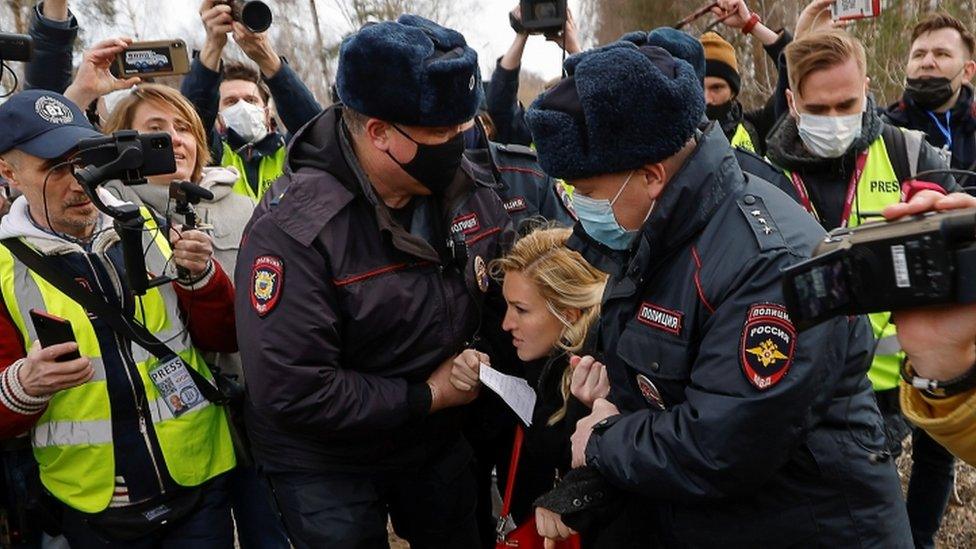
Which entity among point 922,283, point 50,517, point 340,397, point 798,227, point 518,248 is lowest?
point 50,517

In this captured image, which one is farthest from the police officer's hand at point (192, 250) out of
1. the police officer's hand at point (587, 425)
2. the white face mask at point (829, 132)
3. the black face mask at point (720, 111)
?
the black face mask at point (720, 111)

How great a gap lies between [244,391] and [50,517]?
0.68 m

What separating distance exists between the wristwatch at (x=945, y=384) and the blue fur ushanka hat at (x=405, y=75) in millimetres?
1385

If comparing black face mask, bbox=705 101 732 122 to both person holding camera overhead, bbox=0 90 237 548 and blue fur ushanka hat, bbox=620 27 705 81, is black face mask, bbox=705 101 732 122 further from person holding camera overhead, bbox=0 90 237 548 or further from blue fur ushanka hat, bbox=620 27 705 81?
person holding camera overhead, bbox=0 90 237 548

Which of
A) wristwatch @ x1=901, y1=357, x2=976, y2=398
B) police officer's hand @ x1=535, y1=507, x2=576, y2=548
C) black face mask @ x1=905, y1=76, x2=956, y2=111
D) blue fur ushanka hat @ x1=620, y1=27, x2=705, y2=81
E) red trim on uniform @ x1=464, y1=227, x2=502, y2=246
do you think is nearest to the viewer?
wristwatch @ x1=901, y1=357, x2=976, y2=398

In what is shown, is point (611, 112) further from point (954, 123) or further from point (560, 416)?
point (954, 123)

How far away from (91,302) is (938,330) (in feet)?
7.05

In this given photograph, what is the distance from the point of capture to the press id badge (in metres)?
2.47

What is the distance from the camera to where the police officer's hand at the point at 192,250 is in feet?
8.07

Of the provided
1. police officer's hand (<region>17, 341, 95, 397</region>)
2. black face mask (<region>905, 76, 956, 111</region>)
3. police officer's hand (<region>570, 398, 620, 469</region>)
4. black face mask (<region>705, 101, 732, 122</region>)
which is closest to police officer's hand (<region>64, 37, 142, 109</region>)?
police officer's hand (<region>17, 341, 95, 397</region>)

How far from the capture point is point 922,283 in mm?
1166

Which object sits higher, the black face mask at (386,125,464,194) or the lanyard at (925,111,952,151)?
the black face mask at (386,125,464,194)

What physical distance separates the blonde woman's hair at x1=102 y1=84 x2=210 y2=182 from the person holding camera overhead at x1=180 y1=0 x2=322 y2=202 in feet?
1.05

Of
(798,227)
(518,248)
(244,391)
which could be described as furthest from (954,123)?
(244,391)
